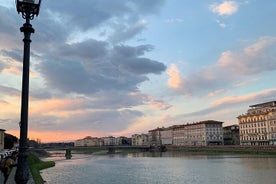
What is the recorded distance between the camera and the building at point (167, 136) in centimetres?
18756

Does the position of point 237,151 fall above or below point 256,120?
below

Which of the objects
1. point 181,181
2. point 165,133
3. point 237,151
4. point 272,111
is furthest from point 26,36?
point 165,133

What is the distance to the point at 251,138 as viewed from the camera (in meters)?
121

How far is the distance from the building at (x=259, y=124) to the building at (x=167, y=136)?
63544 millimetres

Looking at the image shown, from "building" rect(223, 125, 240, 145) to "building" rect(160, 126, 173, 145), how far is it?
39623 millimetres

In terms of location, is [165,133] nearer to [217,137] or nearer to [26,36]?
[217,137]

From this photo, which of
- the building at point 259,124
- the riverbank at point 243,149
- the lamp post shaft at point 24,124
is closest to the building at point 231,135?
the building at point 259,124

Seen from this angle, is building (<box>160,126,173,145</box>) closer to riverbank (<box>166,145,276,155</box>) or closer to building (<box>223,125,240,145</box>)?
building (<box>223,125,240,145</box>)

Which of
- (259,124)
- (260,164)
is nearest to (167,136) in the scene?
(259,124)

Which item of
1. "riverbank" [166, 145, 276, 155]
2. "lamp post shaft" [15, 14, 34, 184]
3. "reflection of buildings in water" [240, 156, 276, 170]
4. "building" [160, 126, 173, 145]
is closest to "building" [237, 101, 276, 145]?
"riverbank" [166, 145, 276, 155]

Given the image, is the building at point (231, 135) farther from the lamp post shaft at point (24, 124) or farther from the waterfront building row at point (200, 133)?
the lamp post shaft at point (24, 124)

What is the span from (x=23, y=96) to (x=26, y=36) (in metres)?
1.23

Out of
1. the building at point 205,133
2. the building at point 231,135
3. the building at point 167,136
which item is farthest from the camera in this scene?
the building at point 167,136

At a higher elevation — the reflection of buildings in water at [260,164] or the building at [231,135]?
the building at [231,135]
